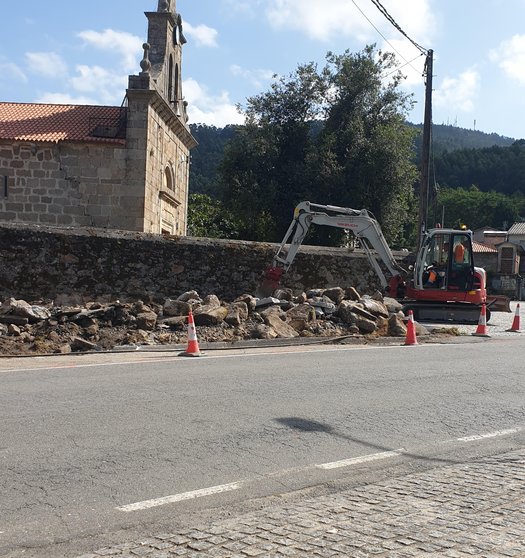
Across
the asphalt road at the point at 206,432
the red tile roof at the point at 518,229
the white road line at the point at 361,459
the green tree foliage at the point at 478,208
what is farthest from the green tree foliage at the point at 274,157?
the green tree foliage at the point at 478,208

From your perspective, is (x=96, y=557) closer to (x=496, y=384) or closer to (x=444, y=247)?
(x=496, y=384)

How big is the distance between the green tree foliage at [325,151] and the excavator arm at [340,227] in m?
14.1

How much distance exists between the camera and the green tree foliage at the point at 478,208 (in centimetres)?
10350

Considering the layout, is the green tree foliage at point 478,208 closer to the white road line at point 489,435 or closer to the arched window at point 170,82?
the arched window at point 170,82

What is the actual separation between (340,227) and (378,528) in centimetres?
1845

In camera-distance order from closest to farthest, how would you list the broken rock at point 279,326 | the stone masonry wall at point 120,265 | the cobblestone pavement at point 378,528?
the cobblestone pavement at point 378,528 → the broken rock at point 279,326 → the stone masonry wall at point 120,265

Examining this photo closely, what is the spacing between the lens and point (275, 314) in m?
16.7

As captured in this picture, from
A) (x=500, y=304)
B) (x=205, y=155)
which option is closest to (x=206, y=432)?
(x=500, y=304)

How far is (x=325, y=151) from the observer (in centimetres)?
3762

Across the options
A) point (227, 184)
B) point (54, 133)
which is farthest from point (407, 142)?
point (54, 133)

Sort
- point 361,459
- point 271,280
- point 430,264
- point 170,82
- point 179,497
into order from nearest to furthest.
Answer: point 179,497 < point 361,459 < point 271,280 < point 430,264 < point 170,82

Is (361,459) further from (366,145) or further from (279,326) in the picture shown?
(366,145)

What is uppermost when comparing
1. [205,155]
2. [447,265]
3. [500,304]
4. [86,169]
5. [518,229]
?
[205,155]

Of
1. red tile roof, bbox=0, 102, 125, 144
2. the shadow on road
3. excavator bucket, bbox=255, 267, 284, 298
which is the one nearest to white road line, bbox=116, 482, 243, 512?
the shadow on road
